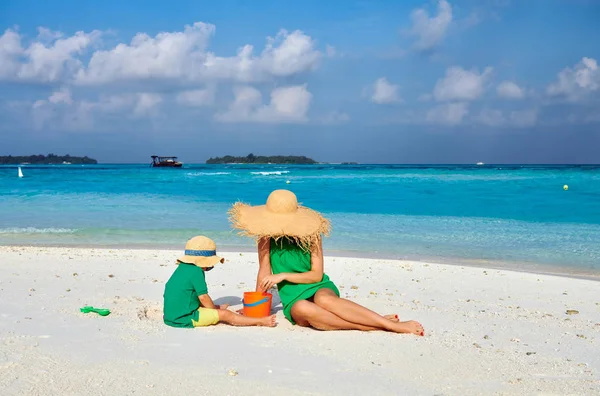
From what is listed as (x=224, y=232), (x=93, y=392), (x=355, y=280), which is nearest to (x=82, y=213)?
(x=224, y=232)

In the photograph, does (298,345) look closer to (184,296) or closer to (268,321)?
(268,321)

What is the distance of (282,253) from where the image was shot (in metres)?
5.78

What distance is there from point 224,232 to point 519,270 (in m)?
7.59

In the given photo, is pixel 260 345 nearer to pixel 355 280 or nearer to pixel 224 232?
pixel 355 280

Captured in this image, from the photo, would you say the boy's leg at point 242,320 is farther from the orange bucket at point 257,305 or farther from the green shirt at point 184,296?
the green shirt at point 184,296

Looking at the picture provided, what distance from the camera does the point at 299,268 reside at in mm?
5746

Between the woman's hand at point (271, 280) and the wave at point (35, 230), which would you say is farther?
the wave at point (35, 230)

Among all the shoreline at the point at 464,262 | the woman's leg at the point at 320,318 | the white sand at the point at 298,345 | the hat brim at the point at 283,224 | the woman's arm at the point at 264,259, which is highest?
the hat brim at the point at 283,224

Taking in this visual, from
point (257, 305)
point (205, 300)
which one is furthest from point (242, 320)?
point (205, 300)

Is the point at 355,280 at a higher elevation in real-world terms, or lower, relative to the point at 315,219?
lower

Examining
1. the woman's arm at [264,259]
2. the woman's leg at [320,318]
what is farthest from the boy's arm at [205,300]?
the woman's leg at [320,318]

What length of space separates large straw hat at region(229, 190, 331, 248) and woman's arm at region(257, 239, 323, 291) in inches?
4.4

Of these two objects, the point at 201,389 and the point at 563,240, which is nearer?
the point at 201,389

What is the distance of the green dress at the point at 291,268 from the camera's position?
5.64 metres
